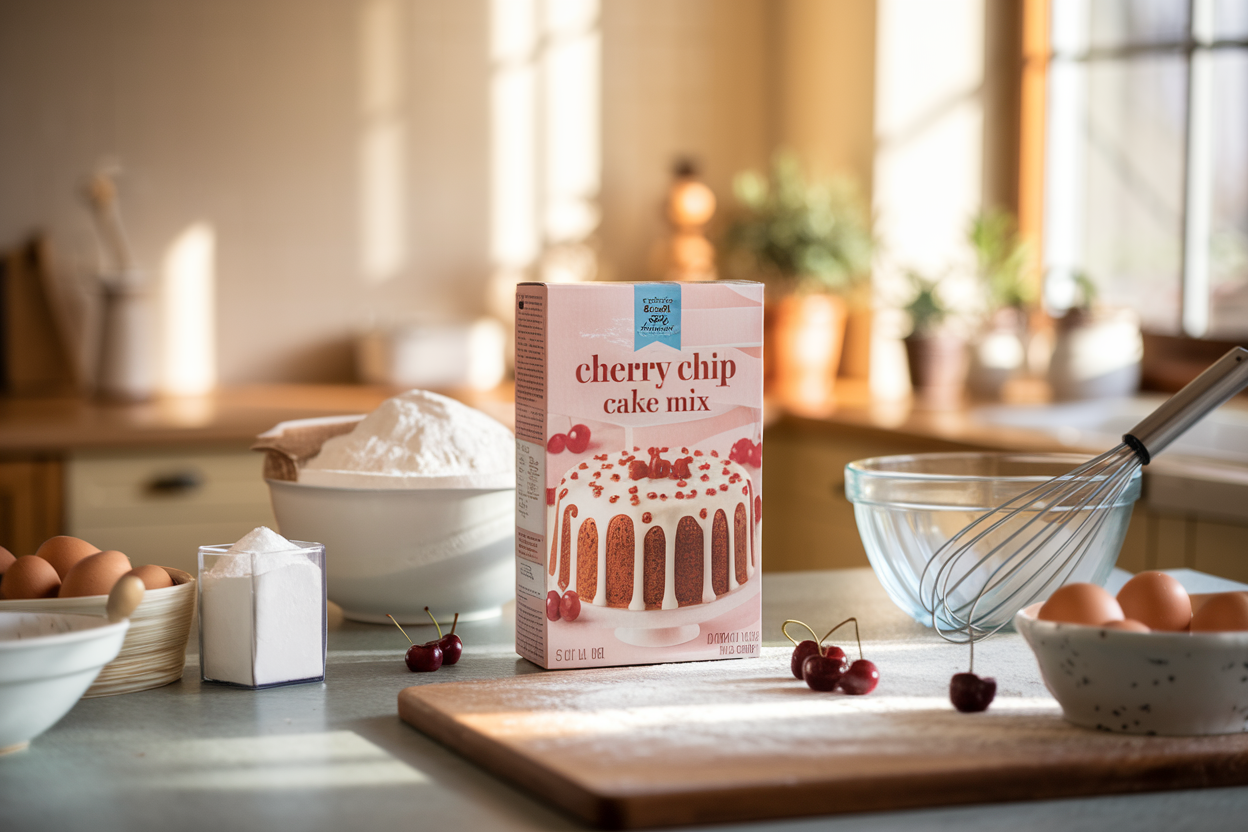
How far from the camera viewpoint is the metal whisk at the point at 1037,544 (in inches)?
36.1

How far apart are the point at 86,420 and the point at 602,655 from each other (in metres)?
1.80

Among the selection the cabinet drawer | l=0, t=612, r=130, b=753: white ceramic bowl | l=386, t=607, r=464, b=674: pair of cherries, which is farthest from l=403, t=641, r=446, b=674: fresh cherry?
the cabinet drawer

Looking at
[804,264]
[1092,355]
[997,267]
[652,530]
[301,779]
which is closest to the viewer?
[301,779]

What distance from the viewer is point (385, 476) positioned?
99 centimetres

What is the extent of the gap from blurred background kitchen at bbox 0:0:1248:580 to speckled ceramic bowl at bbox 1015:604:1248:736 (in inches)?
61.2

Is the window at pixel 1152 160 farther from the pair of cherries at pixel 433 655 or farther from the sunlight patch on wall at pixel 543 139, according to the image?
the pair of cherries at pixel 433 655

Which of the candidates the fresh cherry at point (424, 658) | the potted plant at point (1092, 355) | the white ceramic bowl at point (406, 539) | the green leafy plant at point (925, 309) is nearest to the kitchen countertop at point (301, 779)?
the fresh cherry at point (424, 658)

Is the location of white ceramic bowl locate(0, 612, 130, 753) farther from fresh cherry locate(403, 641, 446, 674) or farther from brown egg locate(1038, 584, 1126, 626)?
brown egg locate(1038, 584, 1126, 626)

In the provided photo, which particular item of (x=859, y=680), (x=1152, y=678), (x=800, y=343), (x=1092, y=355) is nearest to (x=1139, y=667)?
(x=1152, y=678)

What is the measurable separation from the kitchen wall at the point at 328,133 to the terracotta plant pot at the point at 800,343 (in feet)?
1.14

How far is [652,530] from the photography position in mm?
901

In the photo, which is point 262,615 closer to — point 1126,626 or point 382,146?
point 1126,626

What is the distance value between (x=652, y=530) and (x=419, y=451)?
21cm

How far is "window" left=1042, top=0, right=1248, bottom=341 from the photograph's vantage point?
2484 millimetres
